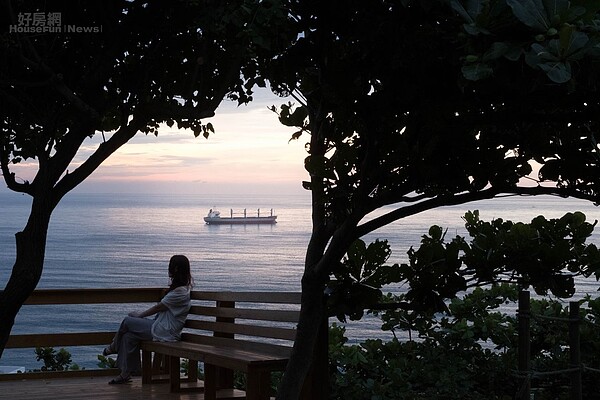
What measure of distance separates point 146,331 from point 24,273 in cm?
213

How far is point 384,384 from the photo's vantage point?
7.30 m

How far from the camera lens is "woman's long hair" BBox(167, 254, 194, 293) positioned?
7824mm

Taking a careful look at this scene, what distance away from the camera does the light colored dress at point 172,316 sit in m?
7.74

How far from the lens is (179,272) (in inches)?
309

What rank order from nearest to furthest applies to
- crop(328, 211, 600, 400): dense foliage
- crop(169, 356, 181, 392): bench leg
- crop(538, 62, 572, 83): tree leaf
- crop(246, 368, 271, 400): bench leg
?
crop(538, 62, 572, 83): tree leaf → crop(328, 211, 600, 400): dense foliage → crop(246, 368, 271, 400): bench leg → crop(169, 356, 181, 392): bench leg

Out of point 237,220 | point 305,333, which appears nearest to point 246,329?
point 305,333

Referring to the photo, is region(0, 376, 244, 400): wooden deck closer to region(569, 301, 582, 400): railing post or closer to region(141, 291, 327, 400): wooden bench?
region(141, 291, 327, 400): wooden bench

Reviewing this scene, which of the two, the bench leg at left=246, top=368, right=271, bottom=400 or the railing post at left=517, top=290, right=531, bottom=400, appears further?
the bench leg at left=246, top=368, right=271, bottom=400

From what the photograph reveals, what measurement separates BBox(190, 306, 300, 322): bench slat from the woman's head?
25cm

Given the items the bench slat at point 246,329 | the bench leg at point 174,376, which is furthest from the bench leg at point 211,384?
the bench leg at point 174,376

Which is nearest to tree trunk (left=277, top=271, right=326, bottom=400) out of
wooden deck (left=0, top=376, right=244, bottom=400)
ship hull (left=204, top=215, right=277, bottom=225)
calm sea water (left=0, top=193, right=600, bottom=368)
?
wooden deck (left=0, top=376, right=244, bottom=400)

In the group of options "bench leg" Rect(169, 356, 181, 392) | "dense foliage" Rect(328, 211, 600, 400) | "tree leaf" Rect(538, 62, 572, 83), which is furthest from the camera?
"bench leg" Rect(169, 356, 181, 392)

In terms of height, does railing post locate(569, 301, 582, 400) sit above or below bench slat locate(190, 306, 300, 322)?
below

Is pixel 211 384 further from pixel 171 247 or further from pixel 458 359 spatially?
pixel 171 247
